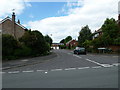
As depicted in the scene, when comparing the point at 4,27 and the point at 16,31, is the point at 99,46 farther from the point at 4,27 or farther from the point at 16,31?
the point at 4,27

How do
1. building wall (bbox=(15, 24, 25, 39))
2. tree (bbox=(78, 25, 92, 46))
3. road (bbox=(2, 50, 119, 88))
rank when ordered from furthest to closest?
tree (bbox=(78, 25, 92, 46)), building wall (bbox=(15, 24, 25, 39)), road (bbox=(2, 50, 119, 88))

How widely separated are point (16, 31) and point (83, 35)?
118ft

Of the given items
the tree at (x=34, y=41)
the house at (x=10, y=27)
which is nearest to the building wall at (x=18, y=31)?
the house at (x=10, y=27)

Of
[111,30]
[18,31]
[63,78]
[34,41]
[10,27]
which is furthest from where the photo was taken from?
[111,30]

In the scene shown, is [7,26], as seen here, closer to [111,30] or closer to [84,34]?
[111,30]

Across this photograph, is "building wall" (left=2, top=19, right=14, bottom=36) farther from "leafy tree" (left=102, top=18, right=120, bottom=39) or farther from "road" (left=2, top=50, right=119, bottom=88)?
"road" (left=2, top=50, right=119, bottom=88)

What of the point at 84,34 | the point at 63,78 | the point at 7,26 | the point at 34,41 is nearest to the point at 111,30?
the point at 34,41

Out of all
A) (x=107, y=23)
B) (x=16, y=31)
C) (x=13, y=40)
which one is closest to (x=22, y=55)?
(x=13, y=40)

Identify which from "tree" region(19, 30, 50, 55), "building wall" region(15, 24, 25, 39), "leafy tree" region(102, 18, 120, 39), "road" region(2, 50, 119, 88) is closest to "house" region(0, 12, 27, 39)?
"building wall" region(15, 24, 25, 39)

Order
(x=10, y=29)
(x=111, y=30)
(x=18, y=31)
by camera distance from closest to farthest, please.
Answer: (x=10, y=29), (x=18, y=31), (x=111, y=30)

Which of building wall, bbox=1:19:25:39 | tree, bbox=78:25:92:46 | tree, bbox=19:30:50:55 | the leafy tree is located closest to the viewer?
tree, bbox=19:30:50:55

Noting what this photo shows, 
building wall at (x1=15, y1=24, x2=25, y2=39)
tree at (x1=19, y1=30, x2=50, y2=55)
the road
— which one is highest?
building wall at (x1=15, y1=24, x2=25, y2=39)

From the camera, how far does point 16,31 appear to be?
3506 cm

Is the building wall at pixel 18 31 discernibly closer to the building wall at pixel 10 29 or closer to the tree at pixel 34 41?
the building wall at pixel 10 29
